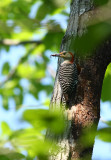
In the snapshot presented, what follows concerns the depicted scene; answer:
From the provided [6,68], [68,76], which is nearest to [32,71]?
[6,68]

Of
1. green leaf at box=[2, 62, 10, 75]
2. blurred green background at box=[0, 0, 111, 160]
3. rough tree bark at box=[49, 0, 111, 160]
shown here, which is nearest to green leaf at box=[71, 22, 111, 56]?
blurred green background at box=[0, 0, 111, 160]

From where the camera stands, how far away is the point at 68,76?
9.75 feet

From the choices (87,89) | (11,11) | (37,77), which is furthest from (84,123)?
(37,77)

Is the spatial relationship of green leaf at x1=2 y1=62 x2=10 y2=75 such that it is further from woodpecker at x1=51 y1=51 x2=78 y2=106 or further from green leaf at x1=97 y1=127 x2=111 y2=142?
green leaf at x1=97 y1=127 x2=111 y2=142

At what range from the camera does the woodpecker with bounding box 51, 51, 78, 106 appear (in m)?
2.68

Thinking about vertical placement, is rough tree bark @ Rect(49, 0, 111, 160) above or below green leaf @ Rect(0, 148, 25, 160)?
above

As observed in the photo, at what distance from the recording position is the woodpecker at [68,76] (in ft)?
8.78

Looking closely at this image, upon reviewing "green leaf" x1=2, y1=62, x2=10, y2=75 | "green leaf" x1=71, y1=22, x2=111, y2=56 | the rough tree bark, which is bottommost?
"green leaf" x1=71, y1=22, x2=111, y2=56

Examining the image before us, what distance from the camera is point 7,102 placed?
6.10 m

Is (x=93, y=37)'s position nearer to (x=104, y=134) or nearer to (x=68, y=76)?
(x=104, y=134)

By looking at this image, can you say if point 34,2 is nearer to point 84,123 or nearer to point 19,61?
point 19,61

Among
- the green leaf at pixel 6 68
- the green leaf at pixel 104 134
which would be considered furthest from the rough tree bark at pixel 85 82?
the green leaf at pixel 6 68

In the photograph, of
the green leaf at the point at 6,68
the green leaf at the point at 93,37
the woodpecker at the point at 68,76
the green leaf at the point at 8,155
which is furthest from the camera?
the green leaf at the point at 6,68

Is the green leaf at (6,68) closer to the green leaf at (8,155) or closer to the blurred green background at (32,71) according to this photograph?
the blurred green background at (32,71)
